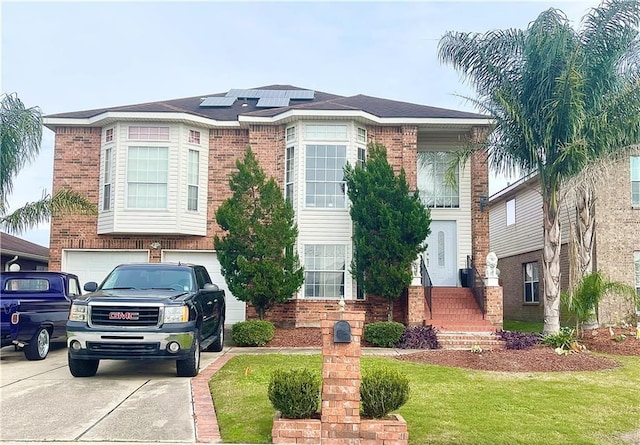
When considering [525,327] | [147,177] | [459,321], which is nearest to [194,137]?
[147,177]

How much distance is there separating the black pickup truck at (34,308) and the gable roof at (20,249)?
32.3ft

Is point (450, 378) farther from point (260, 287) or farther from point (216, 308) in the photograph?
point (260, 287)

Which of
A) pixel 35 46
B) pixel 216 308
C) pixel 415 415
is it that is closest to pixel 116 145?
pixel 35 46

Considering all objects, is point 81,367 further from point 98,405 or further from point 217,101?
point 217,101

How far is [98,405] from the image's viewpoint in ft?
23.9

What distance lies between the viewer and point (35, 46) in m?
13.1

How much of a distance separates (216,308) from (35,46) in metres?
7.39

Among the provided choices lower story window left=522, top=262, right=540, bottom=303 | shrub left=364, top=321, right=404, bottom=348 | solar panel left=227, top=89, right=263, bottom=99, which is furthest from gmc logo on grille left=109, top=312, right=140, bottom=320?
lower story window left=522, top=262, right=540, bottom=303

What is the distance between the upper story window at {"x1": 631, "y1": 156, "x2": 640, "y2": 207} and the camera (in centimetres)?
1784

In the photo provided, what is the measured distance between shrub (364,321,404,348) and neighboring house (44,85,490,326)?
9.07 feet

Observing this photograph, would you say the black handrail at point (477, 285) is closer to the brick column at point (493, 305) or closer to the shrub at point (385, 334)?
the brick column at point (493, 305)

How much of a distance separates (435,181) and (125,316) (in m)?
12.2

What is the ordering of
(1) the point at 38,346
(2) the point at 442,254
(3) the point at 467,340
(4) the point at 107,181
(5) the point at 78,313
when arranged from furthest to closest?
(2) the point at 442,254, (4) the point at 107,181, (3) the point at 467,340, (1) the point at 38,346, (5) the point at 78,313

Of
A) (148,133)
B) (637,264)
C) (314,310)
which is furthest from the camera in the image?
(637,264)
